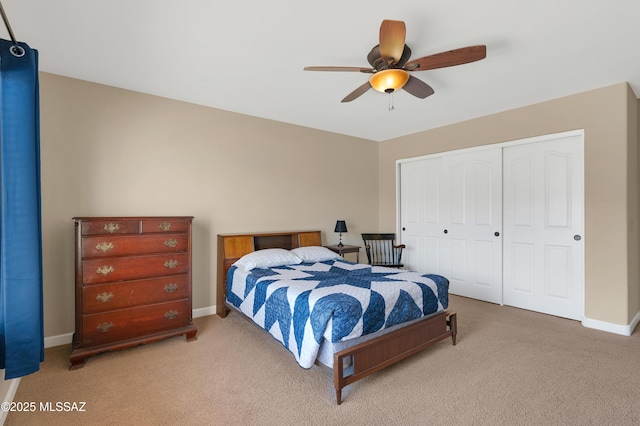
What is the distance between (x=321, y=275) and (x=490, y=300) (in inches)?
103

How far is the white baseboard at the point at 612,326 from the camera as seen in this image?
3.05 metres

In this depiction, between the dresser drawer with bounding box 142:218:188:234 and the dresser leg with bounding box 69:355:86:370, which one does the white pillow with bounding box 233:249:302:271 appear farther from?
the dresser leg with bounding box 69:355:86:370

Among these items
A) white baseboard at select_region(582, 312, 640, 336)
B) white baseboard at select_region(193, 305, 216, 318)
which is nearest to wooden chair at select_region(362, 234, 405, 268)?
white baseboard at select_region(582, 312, 640, 336)

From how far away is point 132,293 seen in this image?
8.93 feet

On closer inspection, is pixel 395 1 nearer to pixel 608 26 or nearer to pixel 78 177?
pixel 608 26

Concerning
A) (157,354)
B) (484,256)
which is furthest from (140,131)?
(484,256)

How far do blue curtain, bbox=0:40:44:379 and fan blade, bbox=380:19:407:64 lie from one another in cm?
195

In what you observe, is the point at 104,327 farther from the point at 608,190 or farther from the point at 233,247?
the point at 608,190

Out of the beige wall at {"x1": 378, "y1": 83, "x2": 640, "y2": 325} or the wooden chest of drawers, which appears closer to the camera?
the wooden chest of drawers

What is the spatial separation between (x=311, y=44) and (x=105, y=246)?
2398 mm

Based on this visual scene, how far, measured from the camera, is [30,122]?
63.2 inches

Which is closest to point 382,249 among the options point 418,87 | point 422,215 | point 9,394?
point 422,215

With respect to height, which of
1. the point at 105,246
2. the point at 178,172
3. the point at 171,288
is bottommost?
the point at 171,288

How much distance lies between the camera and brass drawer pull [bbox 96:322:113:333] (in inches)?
101
